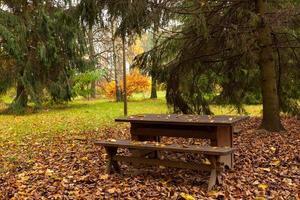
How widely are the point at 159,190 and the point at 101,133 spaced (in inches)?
210

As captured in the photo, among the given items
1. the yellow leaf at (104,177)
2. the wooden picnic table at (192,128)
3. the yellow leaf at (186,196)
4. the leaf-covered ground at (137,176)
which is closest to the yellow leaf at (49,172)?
the leaf-covered ground at (137,176)

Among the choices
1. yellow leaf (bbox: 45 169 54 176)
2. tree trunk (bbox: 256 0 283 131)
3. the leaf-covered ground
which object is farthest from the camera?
tree trunk (bbox: 256 0 283 131)

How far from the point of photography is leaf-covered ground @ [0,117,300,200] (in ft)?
17.0

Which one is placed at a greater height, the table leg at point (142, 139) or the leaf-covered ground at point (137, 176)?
the table leg at point (142, 139)

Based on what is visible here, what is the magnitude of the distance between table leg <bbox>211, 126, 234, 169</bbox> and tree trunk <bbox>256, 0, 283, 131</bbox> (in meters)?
3.37

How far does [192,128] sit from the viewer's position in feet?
21.3

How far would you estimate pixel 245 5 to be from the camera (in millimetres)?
9430

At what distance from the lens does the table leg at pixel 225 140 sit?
6.03 metres

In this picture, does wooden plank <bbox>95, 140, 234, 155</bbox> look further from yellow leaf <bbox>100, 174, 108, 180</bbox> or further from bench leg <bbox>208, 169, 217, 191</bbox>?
yellow leaf <bbox>100, 174, 108, 180</bbox>

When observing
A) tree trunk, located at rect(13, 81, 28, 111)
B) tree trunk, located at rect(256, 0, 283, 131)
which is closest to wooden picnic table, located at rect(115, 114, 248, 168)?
tree trunk, located at rect(256, 0, 283, 131)

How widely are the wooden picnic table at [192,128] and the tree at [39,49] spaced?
1042 cm

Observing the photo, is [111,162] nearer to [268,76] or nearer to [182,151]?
[182,151]

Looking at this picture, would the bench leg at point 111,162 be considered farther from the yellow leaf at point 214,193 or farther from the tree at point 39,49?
the tree at point 39,49

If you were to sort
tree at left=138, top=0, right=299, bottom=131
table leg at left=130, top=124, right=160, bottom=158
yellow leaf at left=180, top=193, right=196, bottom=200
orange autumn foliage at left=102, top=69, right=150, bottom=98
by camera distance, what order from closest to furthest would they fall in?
yellow leaf at left=180, top=193, right=196, bottom=200
table leg at left=130, top=124, right=160, bottom=158
tree at left=138, top=0, right=299, bottom=131
orange autumn foliage at left=102, top=69, right=150, bottom=98
